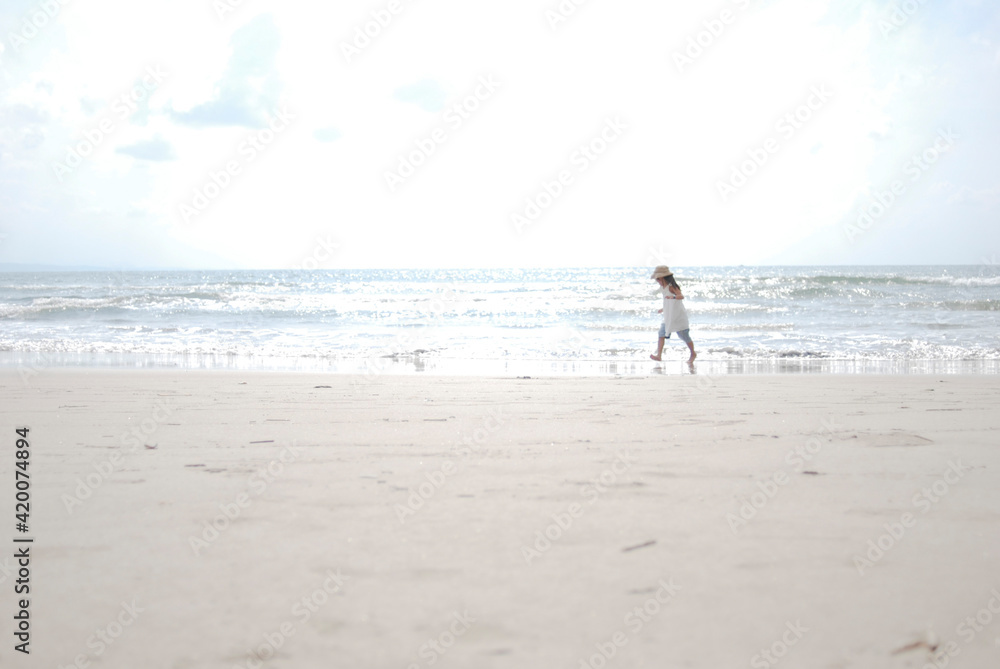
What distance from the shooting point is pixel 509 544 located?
8.23 ft

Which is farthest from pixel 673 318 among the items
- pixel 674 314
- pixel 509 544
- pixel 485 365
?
pixel 509 544

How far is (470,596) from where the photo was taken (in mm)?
2137

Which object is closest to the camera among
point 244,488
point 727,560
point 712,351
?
point 727,560

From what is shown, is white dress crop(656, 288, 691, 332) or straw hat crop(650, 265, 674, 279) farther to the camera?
straw hat crop(650, 265, 674, 279)

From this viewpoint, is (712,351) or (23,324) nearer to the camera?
(712,351)

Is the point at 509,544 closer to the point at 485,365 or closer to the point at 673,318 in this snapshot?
the point at 485,365

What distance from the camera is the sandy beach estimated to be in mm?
1929

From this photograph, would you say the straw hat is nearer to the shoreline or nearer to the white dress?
the white dress

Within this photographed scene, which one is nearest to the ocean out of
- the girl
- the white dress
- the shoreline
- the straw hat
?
the shoreline

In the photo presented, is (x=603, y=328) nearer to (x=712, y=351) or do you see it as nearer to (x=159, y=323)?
(x=712, y=351)

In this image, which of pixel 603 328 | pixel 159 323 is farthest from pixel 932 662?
pixel 159 323

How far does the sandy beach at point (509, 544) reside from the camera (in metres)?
1.93

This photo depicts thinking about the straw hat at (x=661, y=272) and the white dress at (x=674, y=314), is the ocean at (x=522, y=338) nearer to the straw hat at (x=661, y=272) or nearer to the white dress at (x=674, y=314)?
the white dress at (x=674, y=314)

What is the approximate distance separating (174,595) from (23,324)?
65.2 ft
